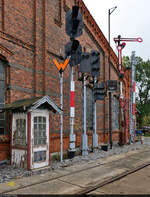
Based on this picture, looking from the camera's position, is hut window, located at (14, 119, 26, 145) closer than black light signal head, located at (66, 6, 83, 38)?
Yes

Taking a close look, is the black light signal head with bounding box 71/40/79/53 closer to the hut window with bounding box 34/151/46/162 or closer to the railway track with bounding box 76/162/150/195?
the hut window with bounding box 34/151/46/162

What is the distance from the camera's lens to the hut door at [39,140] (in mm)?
8219

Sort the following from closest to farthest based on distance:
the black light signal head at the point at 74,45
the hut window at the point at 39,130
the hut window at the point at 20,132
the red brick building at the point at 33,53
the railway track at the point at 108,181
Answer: the railway track at the point at 108,181
the hut window at the point at 20,132
the hut window at the point at 39,130
the red brick building at the point at 33,53
the black light signal head at the point at 74,45

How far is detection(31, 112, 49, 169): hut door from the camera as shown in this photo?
822 centimetres

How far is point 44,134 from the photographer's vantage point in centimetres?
884

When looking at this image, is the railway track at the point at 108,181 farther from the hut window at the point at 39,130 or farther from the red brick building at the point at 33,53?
the red brick building at the point at 33,53

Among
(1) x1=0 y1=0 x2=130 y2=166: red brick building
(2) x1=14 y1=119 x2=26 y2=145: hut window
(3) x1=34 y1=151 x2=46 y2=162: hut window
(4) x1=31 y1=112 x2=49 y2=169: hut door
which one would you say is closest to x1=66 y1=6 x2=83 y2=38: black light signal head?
(1) x1=0 y1=0 x2=130 y2=166: red brick building

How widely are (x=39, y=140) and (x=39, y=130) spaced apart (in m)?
0.40

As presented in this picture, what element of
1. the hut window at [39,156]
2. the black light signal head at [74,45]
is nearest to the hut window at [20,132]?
the hut window at [39,156]

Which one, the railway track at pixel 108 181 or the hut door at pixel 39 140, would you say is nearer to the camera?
the railway track at pixel 108 181

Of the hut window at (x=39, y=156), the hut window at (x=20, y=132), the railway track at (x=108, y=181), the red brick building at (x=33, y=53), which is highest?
the red brick building at (x=33, y=53)

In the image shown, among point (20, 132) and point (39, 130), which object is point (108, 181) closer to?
point (39, 130)

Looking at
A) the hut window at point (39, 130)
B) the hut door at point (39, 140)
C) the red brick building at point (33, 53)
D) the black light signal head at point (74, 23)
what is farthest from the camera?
the black light signal head at point (74, 23)

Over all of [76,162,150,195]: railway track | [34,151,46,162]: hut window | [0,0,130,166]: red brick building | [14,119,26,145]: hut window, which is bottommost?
[76,162,150,195]: railway track
